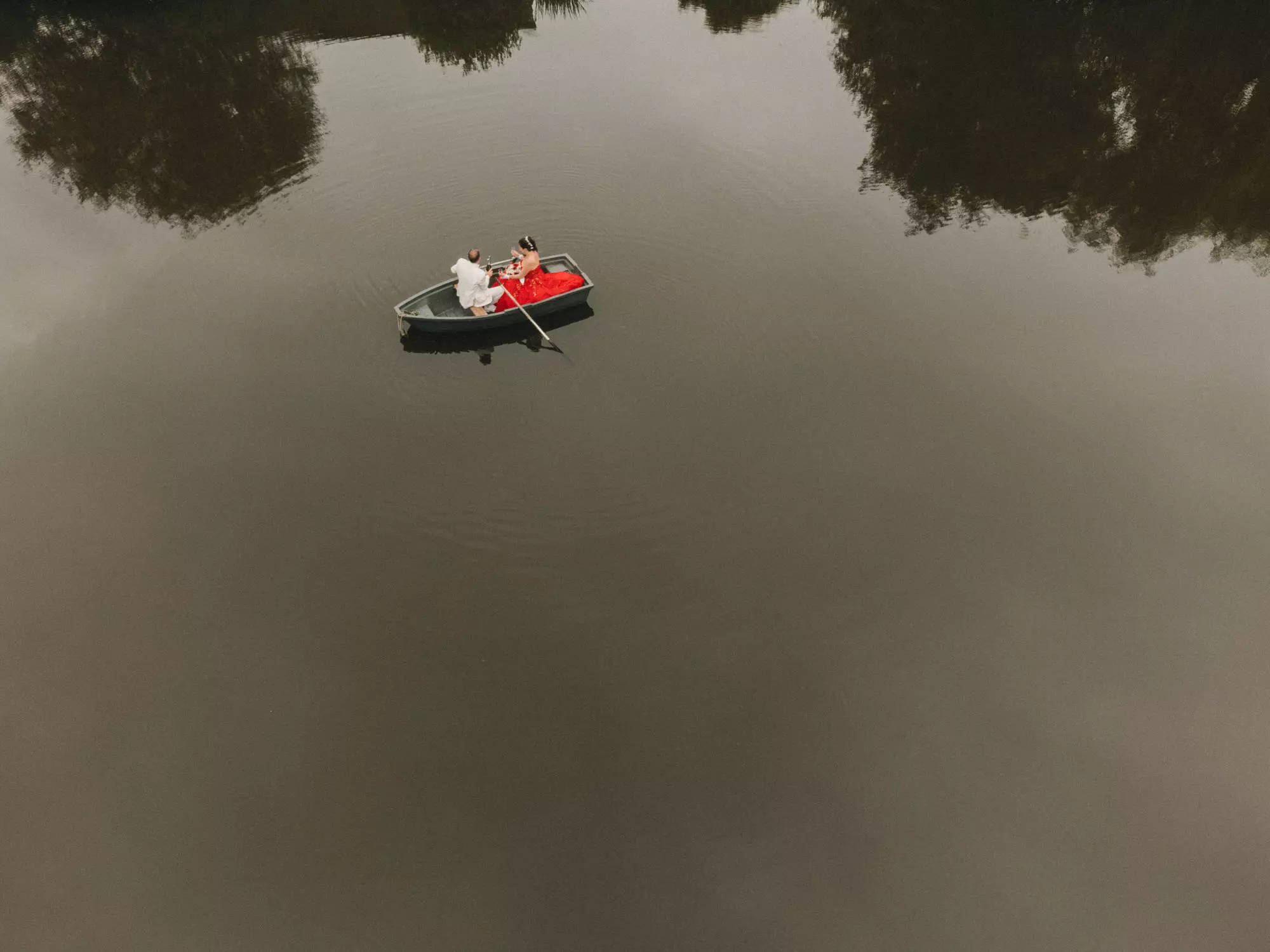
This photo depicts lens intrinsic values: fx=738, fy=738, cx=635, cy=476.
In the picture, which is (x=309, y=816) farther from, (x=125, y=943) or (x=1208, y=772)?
(x=1208, y=772)

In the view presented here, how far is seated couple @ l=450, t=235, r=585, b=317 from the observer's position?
14.8 meters

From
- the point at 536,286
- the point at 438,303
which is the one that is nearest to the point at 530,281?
the point at 536,286

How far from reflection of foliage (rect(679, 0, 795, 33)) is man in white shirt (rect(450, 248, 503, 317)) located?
15.5 m

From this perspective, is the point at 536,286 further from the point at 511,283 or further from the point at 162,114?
the point at 162,114

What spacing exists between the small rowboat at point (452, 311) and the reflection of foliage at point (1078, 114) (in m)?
9.31

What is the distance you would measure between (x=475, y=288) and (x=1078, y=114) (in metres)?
18.5

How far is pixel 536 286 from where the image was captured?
50.5ft

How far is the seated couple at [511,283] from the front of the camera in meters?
14.8

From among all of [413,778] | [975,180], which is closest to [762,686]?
[413,778]

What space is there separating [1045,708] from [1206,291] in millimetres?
11450

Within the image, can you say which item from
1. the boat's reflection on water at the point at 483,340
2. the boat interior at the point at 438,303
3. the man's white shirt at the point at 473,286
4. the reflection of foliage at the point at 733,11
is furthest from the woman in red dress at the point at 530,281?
the reflection of foliage at the point at 733,11

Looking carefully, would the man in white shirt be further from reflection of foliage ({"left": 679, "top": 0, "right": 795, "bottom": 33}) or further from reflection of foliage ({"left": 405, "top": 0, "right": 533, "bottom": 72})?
reflection of foliage ({"left": 679, "top": 0, "right": 795, "bottom": 33})

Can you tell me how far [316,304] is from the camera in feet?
52.2

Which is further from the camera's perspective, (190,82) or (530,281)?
(190,82)
